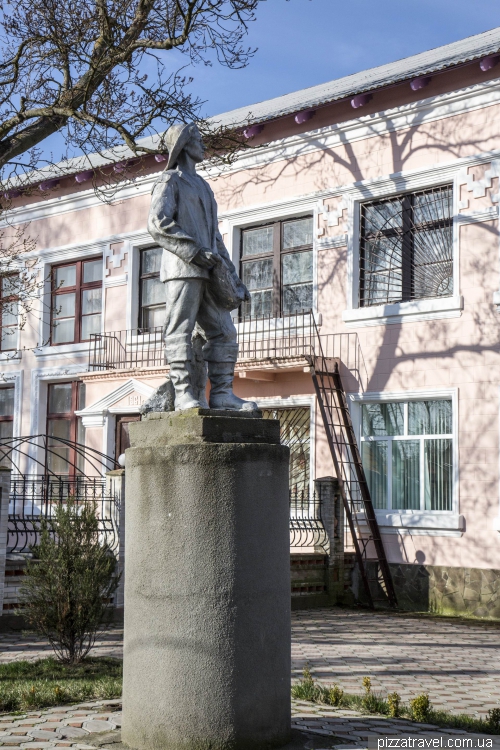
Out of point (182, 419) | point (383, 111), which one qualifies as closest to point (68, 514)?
point (182, 419)

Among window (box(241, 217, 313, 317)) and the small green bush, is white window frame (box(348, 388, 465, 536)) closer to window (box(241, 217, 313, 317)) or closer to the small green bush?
window (box(241, 217, 313, 317))

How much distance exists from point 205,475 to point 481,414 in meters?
10.1

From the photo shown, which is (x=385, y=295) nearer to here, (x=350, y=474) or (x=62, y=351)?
(x=350, y=474)

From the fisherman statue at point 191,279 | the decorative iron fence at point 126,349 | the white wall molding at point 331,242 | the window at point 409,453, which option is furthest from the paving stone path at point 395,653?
the decorative iron fence at point 126,349

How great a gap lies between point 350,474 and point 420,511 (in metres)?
1.39

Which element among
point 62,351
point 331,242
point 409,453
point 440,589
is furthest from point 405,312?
point 62,351

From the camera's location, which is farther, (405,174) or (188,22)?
(405,174)

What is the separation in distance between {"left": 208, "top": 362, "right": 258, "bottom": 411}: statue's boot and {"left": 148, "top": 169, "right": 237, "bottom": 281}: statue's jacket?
24.4 inches

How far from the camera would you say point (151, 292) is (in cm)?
2077

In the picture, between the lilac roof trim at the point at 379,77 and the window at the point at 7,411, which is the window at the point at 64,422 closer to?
the window at the point at 7,411

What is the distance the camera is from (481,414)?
1532cm

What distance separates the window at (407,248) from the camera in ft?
53.3

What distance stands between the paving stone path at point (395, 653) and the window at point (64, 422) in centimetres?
831

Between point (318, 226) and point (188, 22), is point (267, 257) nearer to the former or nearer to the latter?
point (318, 226)
